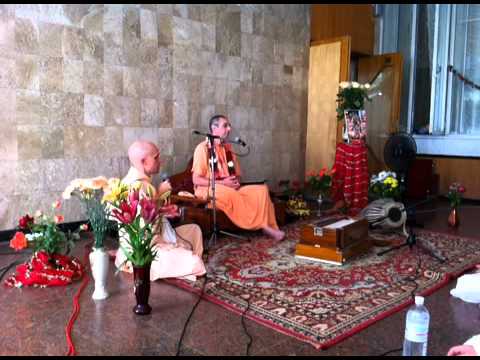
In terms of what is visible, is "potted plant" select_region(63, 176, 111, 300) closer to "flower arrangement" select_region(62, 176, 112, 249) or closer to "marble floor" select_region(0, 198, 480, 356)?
"flower arrangement" select_region(62, 176, 112, 249)

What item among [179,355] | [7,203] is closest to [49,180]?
[7,203]

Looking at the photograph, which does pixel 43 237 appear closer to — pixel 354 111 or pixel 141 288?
pixel 141 288

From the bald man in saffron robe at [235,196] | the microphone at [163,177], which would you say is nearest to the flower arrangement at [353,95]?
the bald man in saffron robe at [235,196]

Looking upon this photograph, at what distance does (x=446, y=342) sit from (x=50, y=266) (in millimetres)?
2685

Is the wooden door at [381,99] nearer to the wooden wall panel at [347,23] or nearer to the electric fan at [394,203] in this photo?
the wooden wall panel at [347,23]

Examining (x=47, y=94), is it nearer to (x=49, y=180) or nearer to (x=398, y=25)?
(x=49, y=180)

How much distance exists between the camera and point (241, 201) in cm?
515

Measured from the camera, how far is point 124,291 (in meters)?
3.32

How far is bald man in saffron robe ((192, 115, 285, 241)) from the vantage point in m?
5.10

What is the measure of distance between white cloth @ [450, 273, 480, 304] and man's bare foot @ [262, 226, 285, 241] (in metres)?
2.04

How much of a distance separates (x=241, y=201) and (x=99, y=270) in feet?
7.50

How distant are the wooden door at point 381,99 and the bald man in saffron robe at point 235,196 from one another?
385 centimetres

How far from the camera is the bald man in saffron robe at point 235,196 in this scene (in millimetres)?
5102

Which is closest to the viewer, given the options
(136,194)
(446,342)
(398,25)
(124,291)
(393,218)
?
(446,342)
